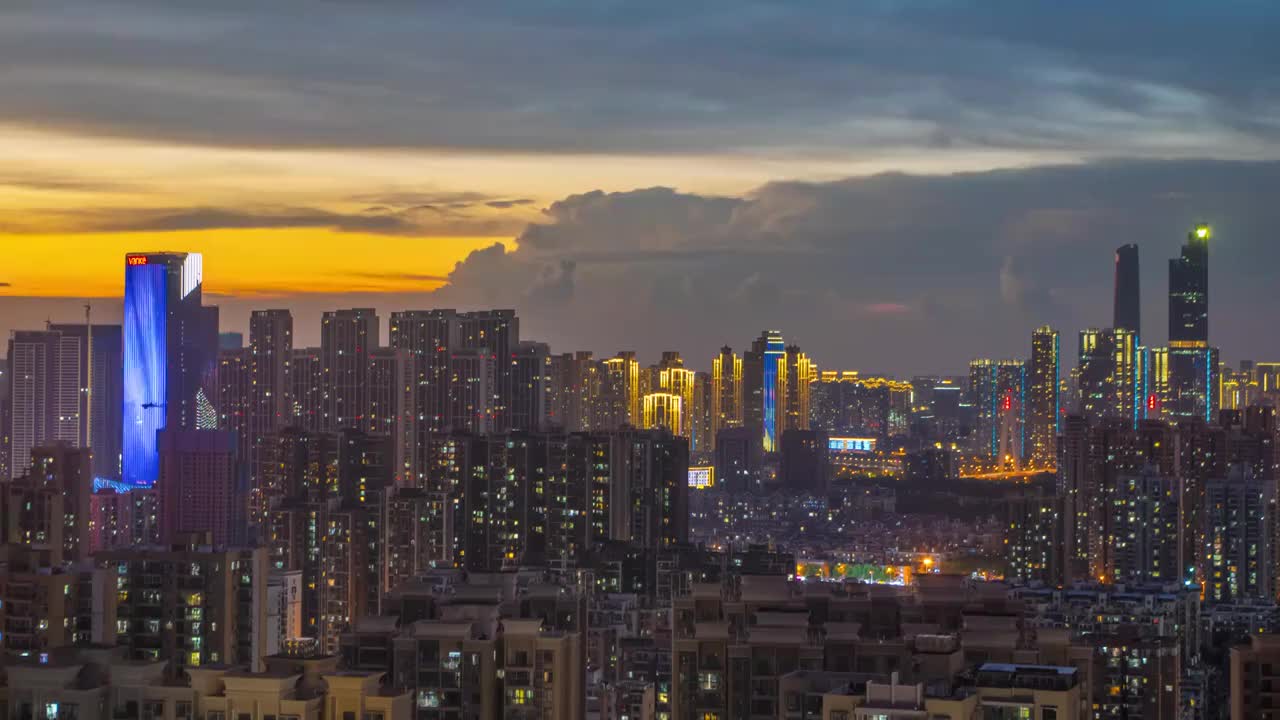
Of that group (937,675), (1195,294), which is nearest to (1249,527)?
(937,675)

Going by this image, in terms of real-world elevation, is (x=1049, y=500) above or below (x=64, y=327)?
below

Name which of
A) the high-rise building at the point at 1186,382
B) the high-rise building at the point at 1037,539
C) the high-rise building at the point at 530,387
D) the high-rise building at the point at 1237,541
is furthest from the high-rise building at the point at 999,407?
the high-rise building at the point at 1237,541

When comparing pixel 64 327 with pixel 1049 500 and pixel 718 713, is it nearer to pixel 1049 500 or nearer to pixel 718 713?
pixel 1049 500

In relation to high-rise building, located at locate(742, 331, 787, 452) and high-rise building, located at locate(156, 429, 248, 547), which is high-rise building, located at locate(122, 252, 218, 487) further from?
high-rise building, located at locate(742, 331, 787, 452)

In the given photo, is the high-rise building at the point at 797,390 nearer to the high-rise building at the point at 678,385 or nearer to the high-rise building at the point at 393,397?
the high-rise building at the point at 678,385

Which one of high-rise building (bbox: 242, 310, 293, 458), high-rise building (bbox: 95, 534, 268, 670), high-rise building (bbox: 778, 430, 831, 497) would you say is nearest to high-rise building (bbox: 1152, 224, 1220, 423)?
high-rise building (bbox: 778, 430, 831, 497)

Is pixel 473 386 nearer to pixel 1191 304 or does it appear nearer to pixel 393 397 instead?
pixel 393 397
